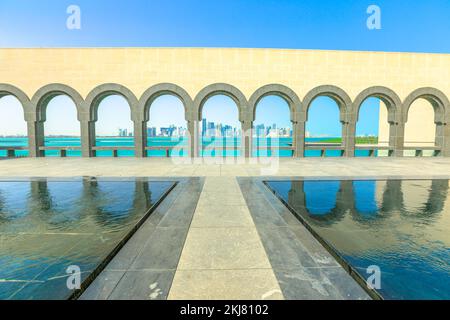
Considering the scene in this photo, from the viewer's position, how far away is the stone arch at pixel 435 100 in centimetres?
1845

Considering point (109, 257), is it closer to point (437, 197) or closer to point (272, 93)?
point (437, 197)

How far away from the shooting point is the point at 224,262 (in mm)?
3455

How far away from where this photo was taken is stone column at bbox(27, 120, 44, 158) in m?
18.0

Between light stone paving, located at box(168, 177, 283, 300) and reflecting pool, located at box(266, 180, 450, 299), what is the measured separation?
4.04 ft

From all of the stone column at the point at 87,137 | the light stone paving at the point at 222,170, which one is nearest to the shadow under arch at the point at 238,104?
the light stone paving at the point at 222,170

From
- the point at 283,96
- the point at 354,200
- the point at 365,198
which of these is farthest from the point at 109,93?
the point at 365,198

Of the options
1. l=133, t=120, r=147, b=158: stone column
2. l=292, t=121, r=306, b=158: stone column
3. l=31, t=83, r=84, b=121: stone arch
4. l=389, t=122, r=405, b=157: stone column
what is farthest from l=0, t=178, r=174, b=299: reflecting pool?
l=389, t=122, r=405, b=157: stone column

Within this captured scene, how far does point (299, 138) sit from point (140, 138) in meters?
12.1

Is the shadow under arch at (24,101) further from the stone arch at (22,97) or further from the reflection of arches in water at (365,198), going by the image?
the reflection of arches in water at (365,198)

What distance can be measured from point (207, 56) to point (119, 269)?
17346mm

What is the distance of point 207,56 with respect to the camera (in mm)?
17969

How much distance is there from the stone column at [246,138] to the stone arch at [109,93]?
785 cm

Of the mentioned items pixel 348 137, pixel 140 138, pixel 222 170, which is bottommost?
pixel 222 170
